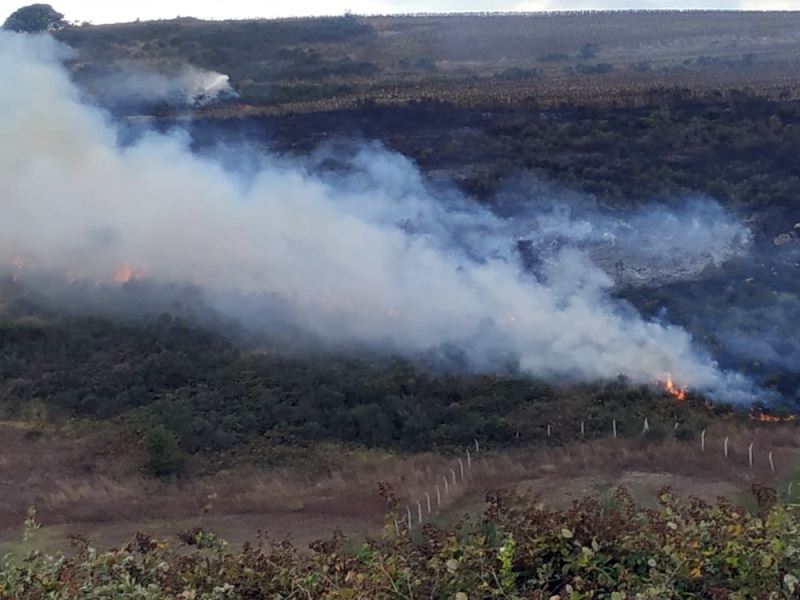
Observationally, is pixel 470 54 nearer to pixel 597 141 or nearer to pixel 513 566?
pixel 597 141

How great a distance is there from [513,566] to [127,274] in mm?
17782

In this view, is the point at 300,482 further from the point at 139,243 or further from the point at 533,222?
the point at 533,222

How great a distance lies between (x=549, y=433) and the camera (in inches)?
558

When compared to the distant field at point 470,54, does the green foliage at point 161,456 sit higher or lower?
lower

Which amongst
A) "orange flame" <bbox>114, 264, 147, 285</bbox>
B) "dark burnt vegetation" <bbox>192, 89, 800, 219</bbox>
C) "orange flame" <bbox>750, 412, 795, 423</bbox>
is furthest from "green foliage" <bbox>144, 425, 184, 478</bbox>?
"dark burnt vegetation" <bbox>192, 89, 800, 219</bbox>

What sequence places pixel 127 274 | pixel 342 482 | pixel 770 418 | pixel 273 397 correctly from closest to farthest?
pixel 342 482
pixel 770 418
pixel 273 397
pixel 127 274

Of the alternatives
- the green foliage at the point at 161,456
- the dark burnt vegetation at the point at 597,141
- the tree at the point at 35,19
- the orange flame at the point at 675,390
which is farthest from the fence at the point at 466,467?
the tree at the point at 35,19

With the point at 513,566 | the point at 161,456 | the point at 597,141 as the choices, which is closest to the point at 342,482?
the point at 161,456

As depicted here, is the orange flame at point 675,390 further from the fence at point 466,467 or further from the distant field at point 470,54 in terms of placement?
the distant field at point 470,54

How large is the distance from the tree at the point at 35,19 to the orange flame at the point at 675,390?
158 ft

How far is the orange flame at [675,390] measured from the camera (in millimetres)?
15116

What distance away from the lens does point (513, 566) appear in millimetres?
5043

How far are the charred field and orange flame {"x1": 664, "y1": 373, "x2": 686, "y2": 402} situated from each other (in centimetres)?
12

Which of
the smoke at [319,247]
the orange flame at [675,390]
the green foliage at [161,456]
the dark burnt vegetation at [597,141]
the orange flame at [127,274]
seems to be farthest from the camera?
the dark burnt vegetation at [597,141]
